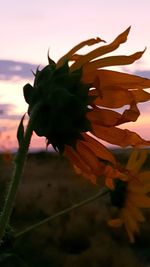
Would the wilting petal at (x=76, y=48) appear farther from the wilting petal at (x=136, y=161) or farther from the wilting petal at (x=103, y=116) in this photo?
the wilting petal at (x=136, y=161)

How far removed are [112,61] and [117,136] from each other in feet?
0.57

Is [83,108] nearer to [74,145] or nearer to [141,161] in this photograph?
[74,145]

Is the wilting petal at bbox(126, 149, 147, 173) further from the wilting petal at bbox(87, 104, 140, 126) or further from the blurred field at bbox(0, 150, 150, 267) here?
the blurred field at bbox(0, 150, 150, 267)

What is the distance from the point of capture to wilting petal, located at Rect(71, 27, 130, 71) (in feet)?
5.28

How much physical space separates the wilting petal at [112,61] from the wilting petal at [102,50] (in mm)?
13

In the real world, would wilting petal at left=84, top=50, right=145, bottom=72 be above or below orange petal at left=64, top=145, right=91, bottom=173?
above

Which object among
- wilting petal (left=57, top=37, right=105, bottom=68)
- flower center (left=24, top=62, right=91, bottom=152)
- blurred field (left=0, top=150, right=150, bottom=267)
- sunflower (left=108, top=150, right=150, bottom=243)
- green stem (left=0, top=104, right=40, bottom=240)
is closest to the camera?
green stem (left=0, top=104, right=40, bottom=240)

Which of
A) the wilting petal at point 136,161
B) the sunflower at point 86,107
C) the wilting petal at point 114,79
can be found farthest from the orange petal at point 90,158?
the wilting petal at point 136,161

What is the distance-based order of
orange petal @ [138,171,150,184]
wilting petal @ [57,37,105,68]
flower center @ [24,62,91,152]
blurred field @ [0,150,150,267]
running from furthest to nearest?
blurred field @ [0,150,150,267] → orange petal @ [138,171,150,184] → wilting petal @ [57,37,105,68] → flower center @ [24,62,91,152]

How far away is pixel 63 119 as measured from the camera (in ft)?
5.10

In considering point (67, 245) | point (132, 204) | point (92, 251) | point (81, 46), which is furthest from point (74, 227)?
point (81, 46)

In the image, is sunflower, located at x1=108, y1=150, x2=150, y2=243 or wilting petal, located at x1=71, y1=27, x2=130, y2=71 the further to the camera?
sunflower, located at x1=108, y1=150, x2=150, y2=243

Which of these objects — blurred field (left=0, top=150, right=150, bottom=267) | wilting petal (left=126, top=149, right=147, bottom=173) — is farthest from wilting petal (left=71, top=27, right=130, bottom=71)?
blurred field (left=0, top=150, right=150, bottom=267)

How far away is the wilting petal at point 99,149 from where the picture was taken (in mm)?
1567
